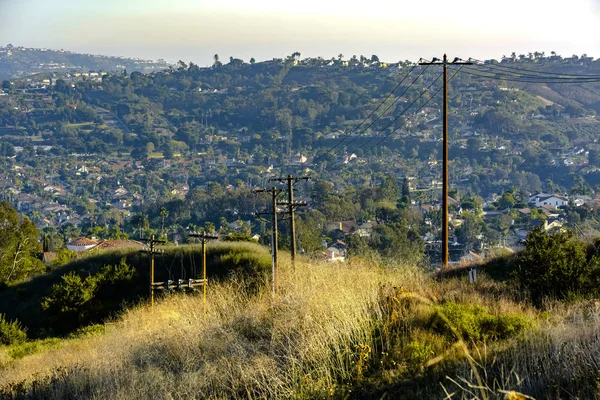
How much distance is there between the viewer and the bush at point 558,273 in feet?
28.3

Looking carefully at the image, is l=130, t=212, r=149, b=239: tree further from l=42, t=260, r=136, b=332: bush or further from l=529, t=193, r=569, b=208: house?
l=42, t=260, r=136, b=332: bush

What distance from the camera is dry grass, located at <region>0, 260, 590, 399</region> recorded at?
5660 mm

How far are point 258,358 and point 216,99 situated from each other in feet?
480

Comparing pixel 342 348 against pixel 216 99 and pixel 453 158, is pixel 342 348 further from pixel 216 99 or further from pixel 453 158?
pixel 216 99

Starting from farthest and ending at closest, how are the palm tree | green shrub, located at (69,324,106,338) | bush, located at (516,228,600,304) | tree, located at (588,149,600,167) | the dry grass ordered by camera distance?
tree, located at (588,149,600,167) < the palm tree < green shrub, located at (69,324,106,338) < bush, located at (516,228,600,304) < the dry grass

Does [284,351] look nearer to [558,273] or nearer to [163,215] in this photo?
[558,273]

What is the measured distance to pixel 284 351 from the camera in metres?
6.37

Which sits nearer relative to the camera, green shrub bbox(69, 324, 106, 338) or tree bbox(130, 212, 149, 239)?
green shrub bbox(69, 324, 106, 338)

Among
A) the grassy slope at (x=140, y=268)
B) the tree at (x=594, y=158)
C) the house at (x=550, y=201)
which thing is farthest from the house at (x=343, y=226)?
the tree at (x=594, y=158)

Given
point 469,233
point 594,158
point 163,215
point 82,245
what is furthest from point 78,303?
point 594,158

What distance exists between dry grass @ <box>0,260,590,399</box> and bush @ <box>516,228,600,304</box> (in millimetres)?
677

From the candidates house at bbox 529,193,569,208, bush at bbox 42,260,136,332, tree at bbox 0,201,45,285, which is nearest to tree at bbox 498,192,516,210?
house at bbox 529,193,569,208

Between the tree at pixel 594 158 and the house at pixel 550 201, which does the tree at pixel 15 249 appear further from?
the tree at pixel 594 158

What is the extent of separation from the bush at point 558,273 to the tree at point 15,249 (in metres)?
23.4
